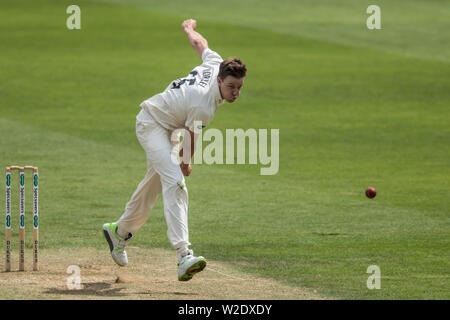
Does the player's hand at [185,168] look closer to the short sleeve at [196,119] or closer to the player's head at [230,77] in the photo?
the short sleeve at [196,119]

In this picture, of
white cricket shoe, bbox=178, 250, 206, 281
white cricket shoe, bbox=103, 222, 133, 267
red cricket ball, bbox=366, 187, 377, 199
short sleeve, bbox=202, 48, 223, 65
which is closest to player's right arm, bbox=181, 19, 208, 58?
short sleeve, bbox=202, 48, 223, 65

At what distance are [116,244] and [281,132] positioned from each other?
9.14 meters

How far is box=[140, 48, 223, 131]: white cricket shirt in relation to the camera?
8203 mm

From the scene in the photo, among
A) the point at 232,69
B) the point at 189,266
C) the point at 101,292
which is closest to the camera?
the point at 189,266

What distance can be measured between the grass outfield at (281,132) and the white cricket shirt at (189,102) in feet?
5.77

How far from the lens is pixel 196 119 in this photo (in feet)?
26.9

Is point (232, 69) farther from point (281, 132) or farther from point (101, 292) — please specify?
point (281, 132)

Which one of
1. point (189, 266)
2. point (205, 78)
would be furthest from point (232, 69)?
point (189, 266)

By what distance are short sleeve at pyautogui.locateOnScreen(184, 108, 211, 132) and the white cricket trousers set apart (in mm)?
378

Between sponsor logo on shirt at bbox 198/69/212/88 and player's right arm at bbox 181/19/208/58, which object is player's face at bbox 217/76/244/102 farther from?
player's right arm at bbox 181/19/208/58

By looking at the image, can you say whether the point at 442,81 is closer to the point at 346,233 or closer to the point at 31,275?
the point at 346,233

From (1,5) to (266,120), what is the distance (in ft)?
50.4

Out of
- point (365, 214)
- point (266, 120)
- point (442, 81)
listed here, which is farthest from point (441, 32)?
point (365, 214)

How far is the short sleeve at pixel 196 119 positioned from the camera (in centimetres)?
818
